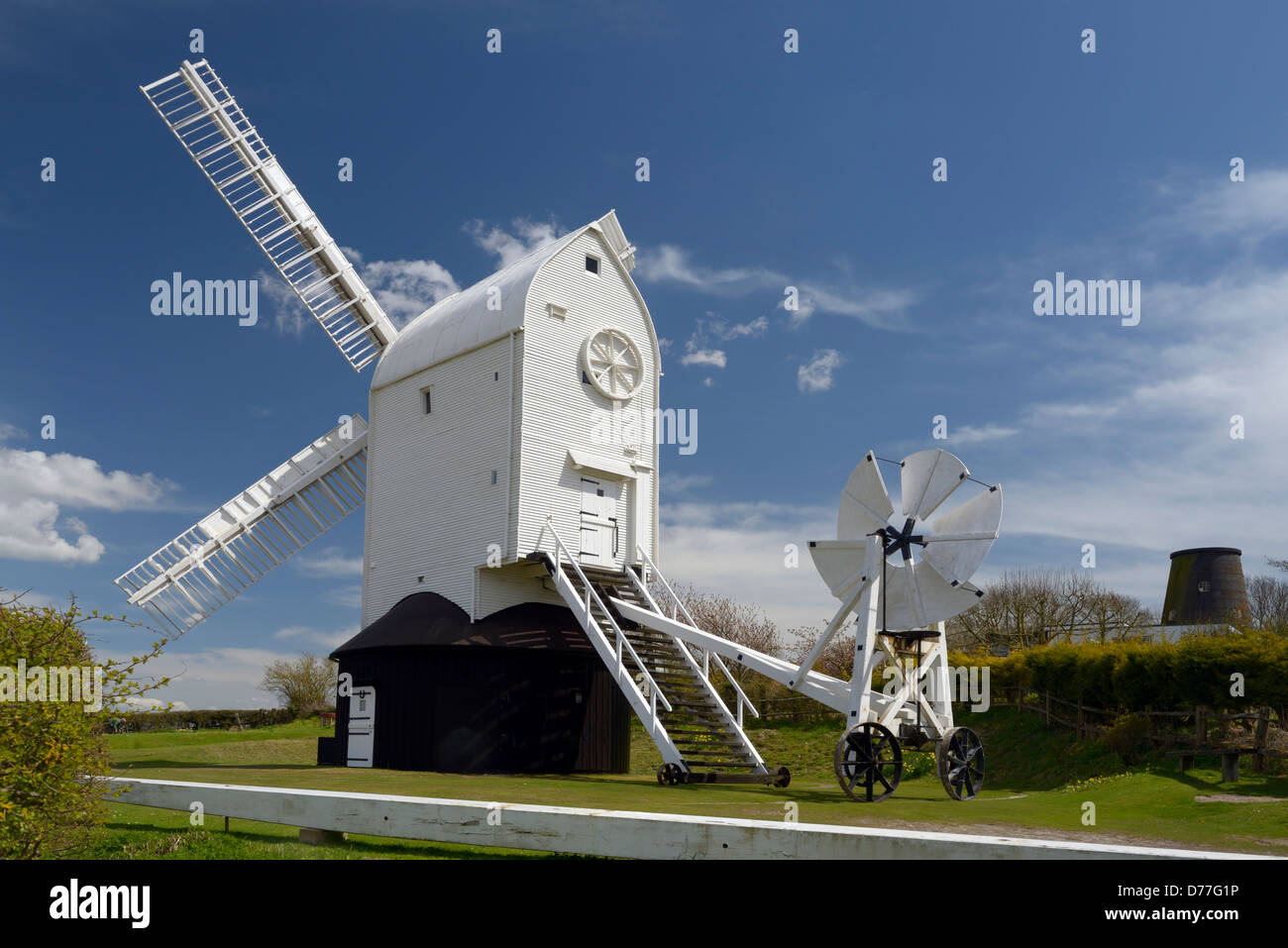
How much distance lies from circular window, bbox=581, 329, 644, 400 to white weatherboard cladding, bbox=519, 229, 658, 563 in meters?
0.20

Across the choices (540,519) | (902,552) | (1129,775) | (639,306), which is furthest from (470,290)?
(1129,775)

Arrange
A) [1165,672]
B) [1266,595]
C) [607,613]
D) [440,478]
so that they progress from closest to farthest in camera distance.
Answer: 1. [1165,672]
2. [607,613]
3. [440,478]
4. [1266,595]

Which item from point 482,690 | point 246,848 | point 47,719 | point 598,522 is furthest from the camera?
point 598,522

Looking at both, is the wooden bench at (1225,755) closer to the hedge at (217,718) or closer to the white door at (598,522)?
the white door at (598,522)

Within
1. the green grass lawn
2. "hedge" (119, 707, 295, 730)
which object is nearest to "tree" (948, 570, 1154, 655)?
the green grass lawn

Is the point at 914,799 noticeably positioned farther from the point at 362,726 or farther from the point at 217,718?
the point at 217,718

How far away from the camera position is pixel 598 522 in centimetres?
2561

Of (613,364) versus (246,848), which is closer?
(246,848)

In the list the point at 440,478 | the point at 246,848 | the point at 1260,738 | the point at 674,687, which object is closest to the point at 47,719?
the point at 246,848

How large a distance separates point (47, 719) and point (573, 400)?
17.4 meters

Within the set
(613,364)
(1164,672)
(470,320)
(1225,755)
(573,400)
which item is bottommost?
(1225,755)

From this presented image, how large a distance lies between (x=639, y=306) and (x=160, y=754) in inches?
761

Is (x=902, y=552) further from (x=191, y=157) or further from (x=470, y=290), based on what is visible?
(x=191, y=157)
